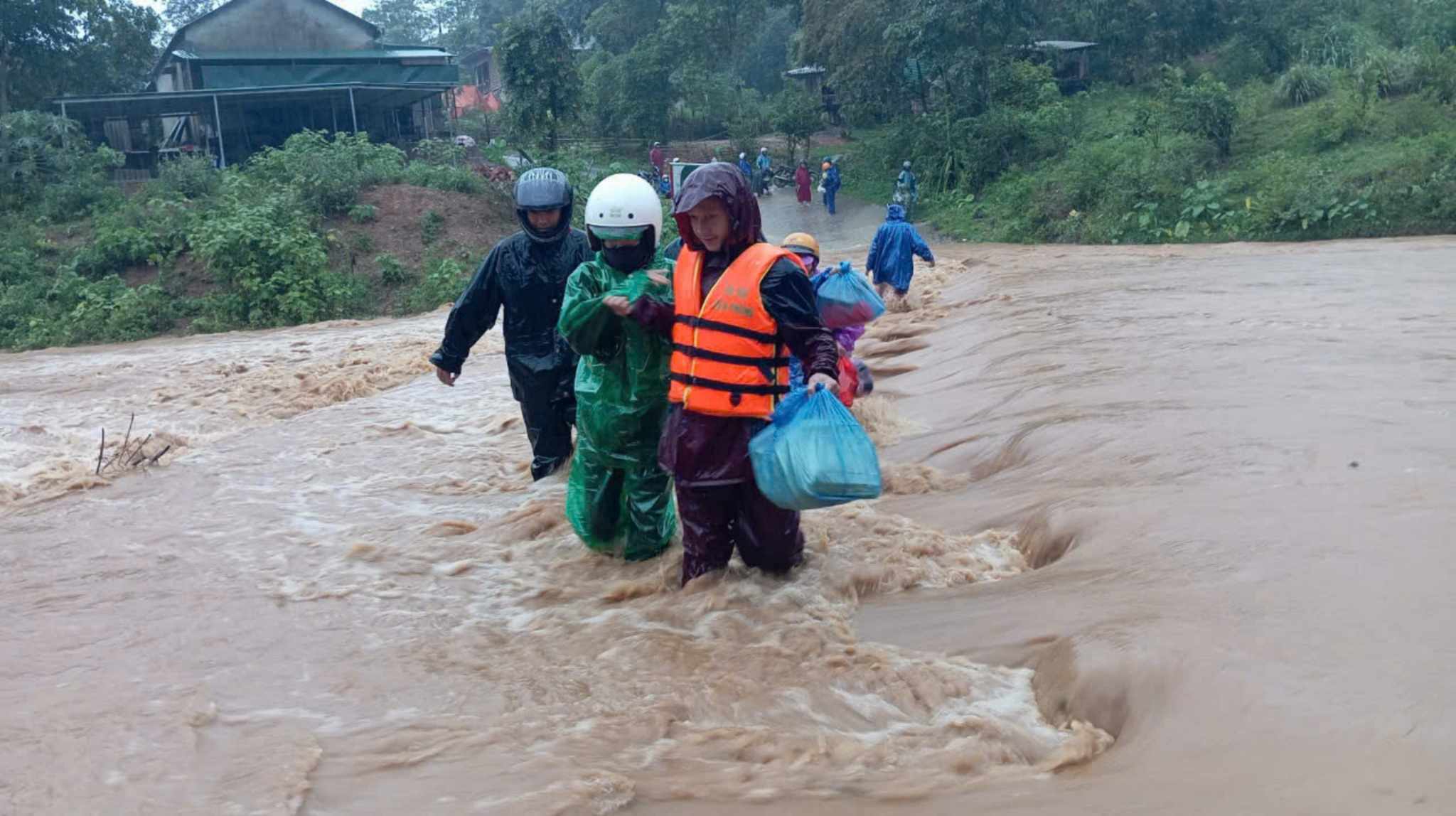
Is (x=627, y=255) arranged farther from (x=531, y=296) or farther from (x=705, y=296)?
(x=531, y=296)

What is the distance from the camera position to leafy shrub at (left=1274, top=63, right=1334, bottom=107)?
24734 mm

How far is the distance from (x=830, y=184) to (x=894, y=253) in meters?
17.4

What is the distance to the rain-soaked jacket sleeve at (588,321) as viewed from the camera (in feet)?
14.4

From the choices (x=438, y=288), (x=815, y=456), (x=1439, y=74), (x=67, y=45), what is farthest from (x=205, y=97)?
(x=815, y=456)

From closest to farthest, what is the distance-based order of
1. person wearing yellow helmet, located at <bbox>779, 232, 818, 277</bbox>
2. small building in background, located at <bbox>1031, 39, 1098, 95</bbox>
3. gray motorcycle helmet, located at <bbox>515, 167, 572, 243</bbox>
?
gray motorcycle helmet, located at <bbox>515, 167, 572, 243</bbox>, person wearing yellow helmet, located at <bbox>779, 232, 818, 277</bbox>, small building in background, located at <bbox>1031, 39, 1098, 95</bbox>

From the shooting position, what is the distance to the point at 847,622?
4449 mm

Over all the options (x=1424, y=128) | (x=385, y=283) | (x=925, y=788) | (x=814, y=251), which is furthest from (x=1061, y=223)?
(x=925, y=788)

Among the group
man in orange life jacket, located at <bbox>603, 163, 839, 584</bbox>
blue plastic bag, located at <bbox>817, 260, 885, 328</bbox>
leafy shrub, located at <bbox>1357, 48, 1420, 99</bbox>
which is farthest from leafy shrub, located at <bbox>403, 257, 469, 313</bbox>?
leafy shrub, located at <bbox>1357, 48, 1420, 99</bbox>

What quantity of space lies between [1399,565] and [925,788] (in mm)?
1894

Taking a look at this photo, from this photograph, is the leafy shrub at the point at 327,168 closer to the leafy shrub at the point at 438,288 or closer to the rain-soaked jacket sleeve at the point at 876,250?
the leafy shrub at the point at 438,288

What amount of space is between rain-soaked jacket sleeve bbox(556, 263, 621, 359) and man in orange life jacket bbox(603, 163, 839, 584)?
0.37 ft

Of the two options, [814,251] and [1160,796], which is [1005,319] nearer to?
[814,251]

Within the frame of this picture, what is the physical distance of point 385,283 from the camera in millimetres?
20219

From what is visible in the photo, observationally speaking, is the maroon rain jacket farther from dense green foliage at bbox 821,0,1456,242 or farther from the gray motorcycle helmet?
dense green foliage at bbox 821,0,1456,242
